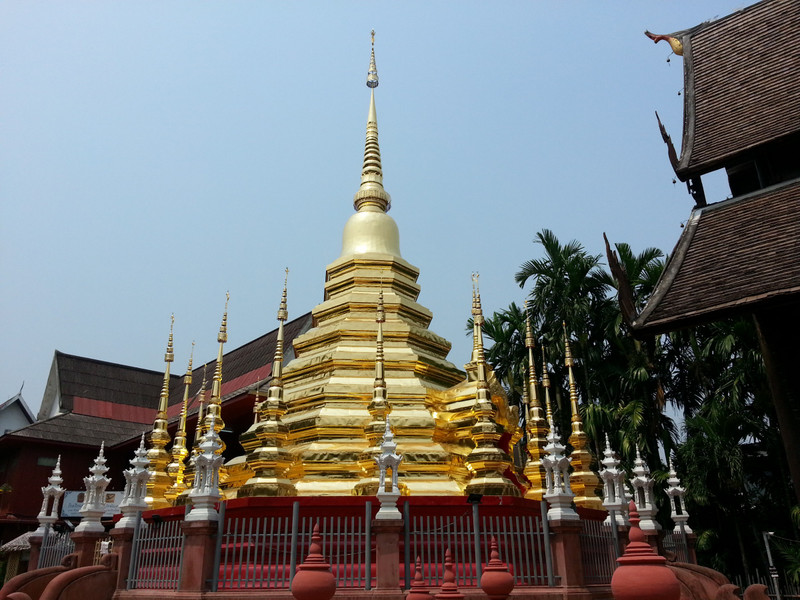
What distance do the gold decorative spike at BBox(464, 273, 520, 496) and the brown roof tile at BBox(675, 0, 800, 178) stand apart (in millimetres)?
5133

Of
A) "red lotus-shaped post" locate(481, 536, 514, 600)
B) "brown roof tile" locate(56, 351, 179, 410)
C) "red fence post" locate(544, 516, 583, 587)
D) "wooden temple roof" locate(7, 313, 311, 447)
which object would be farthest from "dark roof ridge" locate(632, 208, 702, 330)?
"brown roof tile" locate(56, 351, 179, 410)

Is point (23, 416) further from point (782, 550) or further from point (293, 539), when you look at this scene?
point (782, 550)

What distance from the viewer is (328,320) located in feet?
53.3

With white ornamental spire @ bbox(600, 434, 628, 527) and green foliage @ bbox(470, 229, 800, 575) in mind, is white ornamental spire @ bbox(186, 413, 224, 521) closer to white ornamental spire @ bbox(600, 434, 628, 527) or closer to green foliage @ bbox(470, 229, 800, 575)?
white ornamental spire @ bbox(600, 434, 628, 527)

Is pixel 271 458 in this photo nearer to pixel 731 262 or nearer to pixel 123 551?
pixel 123 551

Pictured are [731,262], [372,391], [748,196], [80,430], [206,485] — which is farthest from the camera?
[80,430]

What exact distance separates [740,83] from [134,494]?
12652 mm

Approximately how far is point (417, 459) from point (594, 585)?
3605 millimetres

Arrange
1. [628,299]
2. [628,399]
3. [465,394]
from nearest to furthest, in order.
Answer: [628,299] → [465,394] → [628,399]

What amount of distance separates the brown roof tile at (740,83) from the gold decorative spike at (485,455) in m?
5.13

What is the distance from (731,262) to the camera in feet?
32.3

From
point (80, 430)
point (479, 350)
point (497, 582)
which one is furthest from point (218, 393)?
point (80, 430)

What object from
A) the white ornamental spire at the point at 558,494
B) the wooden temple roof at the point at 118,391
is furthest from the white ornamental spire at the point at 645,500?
the wooden temple roof at the point at 118,391

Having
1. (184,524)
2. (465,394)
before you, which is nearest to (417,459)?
(465,394)
